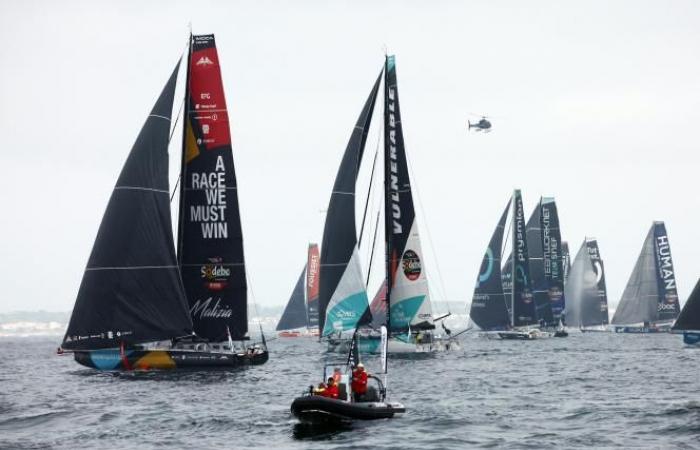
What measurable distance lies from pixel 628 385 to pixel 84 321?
24.4m

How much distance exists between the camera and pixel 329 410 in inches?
1231

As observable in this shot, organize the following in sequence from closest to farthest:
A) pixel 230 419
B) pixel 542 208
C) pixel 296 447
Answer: pixel 296 447 → pixel 230 419 → pixel 542 208

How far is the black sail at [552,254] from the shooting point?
11519cm

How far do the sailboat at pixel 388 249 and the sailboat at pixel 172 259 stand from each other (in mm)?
9910

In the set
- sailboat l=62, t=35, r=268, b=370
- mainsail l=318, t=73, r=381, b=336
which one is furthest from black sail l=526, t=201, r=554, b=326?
sailboat l=62, t=35, r=268, b=370

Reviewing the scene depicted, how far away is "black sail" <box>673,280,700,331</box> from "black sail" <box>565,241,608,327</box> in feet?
252

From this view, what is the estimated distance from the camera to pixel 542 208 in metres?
115

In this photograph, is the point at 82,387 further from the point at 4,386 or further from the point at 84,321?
the point at 4,386

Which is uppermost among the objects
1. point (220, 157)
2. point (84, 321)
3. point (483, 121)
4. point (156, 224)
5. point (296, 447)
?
point (483, 121)

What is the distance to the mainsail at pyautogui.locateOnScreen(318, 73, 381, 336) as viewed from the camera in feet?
200

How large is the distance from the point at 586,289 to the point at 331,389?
104 metres

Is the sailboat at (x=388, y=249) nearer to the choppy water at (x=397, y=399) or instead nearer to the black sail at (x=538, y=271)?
the choppy water at (x=397, y=399)

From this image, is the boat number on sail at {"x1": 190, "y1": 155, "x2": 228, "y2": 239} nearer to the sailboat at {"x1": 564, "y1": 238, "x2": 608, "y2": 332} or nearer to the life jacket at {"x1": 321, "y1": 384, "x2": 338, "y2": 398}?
the life jacket at {"x1": 321, "y1": 384, "x2": 338, "y2": 398}

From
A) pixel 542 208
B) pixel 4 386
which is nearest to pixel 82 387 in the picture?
pixel 4 386
